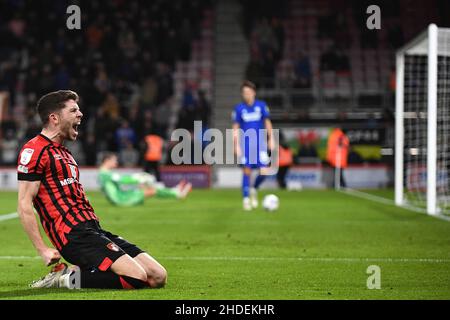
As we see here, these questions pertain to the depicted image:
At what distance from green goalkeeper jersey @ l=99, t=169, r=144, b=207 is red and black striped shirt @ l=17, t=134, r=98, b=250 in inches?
369

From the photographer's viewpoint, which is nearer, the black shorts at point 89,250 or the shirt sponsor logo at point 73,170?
the black shorts at point 89,250

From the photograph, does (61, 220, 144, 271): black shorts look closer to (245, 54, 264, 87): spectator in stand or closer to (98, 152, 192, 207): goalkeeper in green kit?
(98, 152, 192, 207): goalkeeper in green kit

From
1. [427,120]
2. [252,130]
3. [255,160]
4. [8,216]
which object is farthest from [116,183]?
[427,120]

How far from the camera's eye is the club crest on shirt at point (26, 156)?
5727 millimetres

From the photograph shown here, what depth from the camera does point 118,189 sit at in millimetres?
16312

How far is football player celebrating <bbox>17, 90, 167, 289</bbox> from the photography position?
5809 mm

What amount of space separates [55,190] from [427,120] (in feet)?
37.5

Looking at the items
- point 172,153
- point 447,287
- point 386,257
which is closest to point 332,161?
point 172,153

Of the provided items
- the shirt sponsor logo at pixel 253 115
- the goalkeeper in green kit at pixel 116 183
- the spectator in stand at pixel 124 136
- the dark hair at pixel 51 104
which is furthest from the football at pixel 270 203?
the spectator in stand at pixel 124 136

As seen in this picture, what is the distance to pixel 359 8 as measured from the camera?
27984mm

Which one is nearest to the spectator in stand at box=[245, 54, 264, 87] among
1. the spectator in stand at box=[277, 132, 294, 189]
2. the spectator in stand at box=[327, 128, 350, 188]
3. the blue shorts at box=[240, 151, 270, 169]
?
the spectator in stand at box=[277, 132, 294, 189]

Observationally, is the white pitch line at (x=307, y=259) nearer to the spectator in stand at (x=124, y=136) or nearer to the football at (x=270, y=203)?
the football at (x=270, y=203)
